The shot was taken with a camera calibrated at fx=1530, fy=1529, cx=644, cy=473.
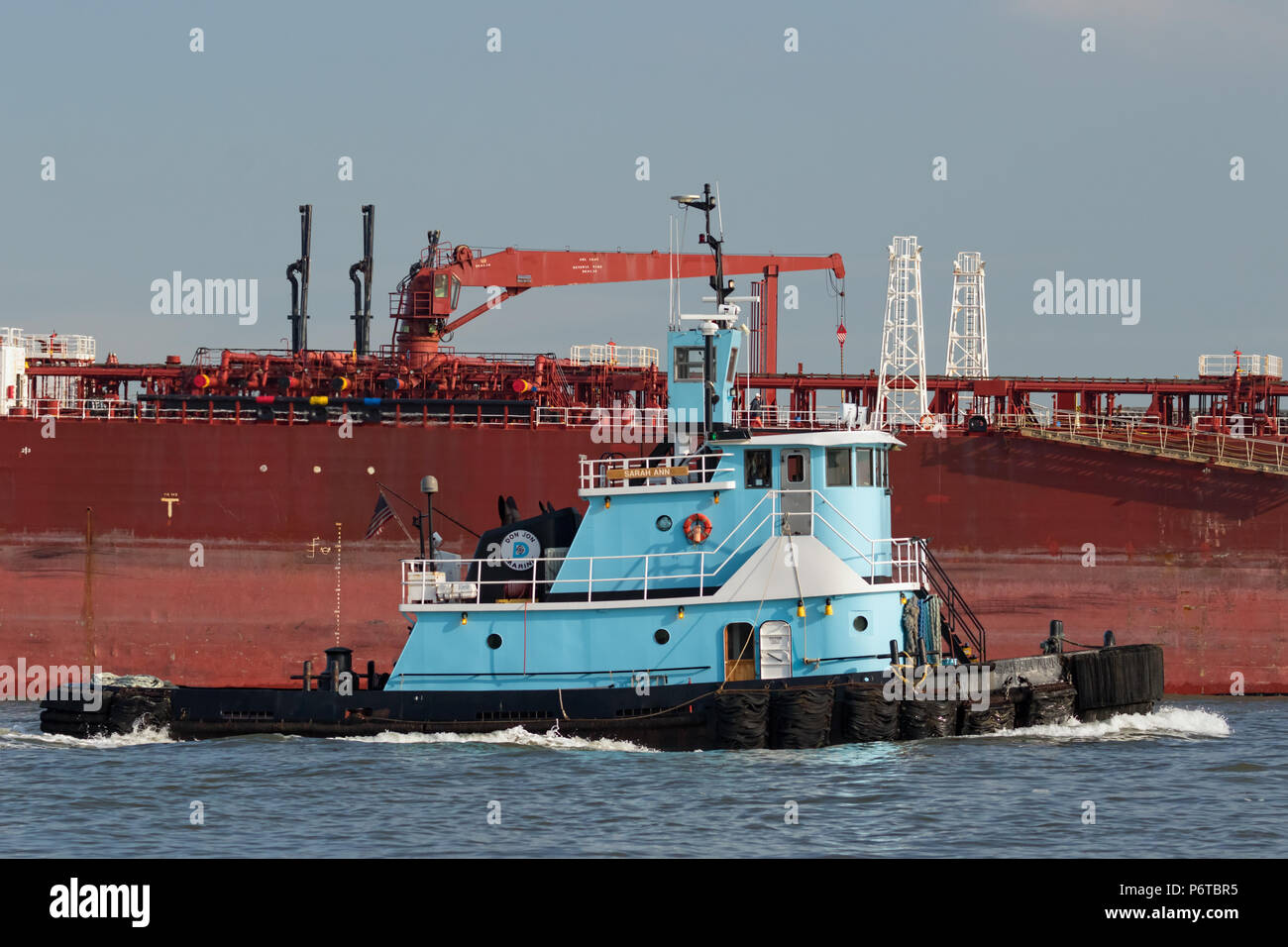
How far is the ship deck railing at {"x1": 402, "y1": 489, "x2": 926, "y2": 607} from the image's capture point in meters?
20.8

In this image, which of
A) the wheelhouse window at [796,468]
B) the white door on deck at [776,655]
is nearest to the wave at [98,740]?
the white door on deck at [776,655]

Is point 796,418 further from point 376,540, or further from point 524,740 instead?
point 524,740

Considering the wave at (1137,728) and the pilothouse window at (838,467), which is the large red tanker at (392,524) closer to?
the wave at (1137,728)

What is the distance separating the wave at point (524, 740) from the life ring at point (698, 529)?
2890mm

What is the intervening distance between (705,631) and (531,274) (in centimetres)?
1974

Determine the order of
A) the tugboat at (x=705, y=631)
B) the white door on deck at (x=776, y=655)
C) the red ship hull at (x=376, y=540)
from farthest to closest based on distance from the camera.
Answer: the red ship hull at (x=376, y=540) → the white door on deck at (x=776, y=655) → the tugboat at (x=705, y=631)

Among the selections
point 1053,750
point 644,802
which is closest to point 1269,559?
point 1053,750

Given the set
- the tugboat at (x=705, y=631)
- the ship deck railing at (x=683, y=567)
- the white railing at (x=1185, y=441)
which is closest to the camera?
the tugboat at (x=705, y=631)

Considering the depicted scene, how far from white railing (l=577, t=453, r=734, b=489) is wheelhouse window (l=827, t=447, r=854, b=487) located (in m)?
1.34

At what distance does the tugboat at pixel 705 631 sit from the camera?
2023 centimetres

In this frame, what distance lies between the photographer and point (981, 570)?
3147 cm

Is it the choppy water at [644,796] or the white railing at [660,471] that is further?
the white railing at [660,471]

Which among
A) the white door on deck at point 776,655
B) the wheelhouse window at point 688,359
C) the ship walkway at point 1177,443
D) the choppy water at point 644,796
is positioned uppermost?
the wheelhouse window at point 688,359
